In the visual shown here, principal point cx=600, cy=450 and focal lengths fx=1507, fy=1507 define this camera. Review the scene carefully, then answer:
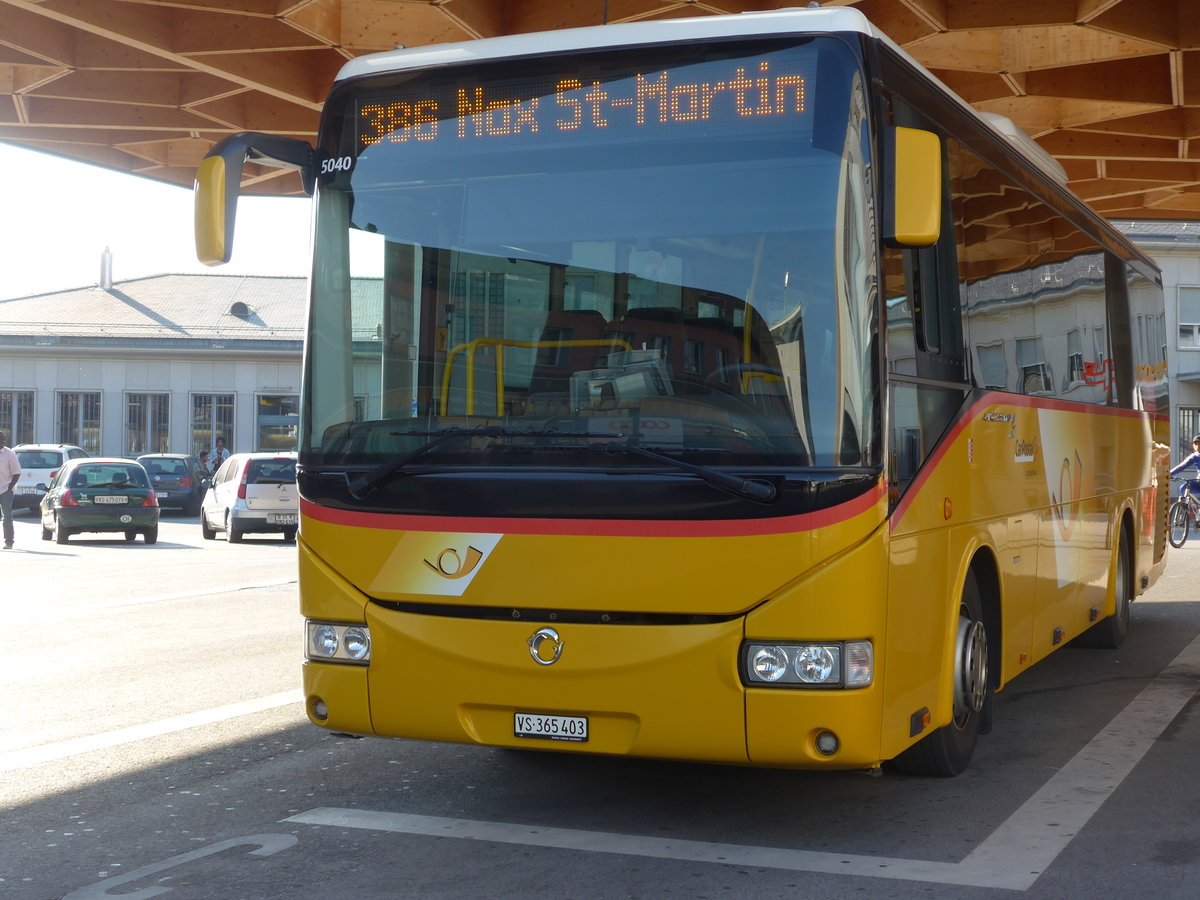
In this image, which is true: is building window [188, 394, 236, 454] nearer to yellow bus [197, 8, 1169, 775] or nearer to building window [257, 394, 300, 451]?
building window [257, 394, 300, 451]

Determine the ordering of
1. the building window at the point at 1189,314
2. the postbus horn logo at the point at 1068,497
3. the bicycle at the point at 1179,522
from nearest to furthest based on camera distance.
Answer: the postbus horn logo at the point at 1068,497 < the bicycle at the point at 1179,522 < the building window at the point at 1189,314

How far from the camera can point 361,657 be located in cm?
578

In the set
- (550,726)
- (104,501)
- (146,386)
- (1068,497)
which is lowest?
(104,501)

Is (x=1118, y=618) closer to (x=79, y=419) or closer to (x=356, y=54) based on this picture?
(x=356, y=54)

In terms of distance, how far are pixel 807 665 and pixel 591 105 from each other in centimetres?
222

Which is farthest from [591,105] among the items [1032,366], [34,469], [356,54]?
[34,469]

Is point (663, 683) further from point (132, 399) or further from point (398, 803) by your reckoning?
point (132, 399)

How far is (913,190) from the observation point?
5.38 m

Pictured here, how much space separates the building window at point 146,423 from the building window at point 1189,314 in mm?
34061

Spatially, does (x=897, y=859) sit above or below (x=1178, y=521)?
below

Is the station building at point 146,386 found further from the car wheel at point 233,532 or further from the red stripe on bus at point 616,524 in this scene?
the red stripe on bus at point 616,524

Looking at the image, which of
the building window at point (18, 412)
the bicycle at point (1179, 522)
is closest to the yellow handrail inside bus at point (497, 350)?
the bicycle at point (1179, 522)

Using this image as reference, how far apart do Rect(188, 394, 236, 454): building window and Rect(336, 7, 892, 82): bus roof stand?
49546 millimetres

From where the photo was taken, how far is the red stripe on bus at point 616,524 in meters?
5.18
